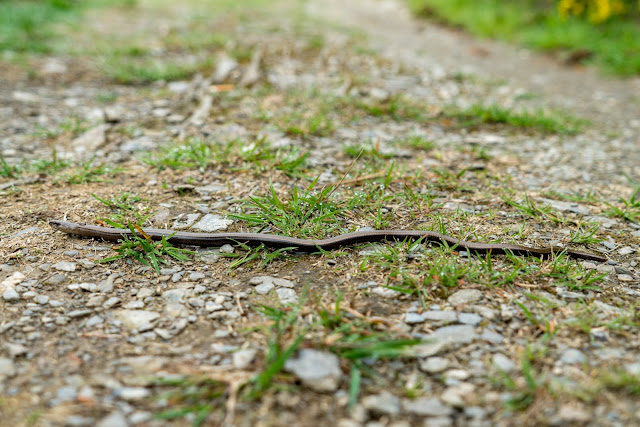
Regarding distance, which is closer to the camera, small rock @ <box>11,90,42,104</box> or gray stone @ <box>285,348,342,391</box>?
gray stone @ <box>285,348,342,391</box>

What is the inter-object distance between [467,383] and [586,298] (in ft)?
3.38

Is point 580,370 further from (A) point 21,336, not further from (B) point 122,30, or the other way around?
(B) point 122,30

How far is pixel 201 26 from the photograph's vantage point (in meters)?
10.8

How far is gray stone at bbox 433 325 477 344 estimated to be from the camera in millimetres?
2403

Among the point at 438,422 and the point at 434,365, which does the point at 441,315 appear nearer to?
the point at 434,365

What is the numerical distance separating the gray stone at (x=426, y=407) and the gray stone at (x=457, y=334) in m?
0.40

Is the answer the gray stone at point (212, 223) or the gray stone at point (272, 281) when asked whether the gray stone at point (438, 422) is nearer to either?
the gray stone at point (272, 281)

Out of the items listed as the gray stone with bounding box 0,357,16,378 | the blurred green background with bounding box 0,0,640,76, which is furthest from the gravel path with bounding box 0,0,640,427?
the blurred green background with bounding box 0,0,640,76

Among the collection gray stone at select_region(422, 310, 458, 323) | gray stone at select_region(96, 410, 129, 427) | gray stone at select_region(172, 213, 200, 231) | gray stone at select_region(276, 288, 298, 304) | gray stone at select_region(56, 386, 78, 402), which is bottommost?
gray stone at select_region(96, 410, 129, 427)

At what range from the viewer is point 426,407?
80.4 inches

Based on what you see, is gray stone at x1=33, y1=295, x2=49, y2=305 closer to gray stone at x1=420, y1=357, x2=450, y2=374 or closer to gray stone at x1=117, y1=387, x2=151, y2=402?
gray stone at x1=117, y1=387, x2=151, y2=402

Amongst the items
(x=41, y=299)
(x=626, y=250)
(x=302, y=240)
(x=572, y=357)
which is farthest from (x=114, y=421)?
(x=626, y=250)

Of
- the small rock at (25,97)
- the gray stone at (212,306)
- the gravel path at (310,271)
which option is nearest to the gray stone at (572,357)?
the gravel path at (310,271)

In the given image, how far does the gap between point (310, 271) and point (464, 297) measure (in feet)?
2.98
